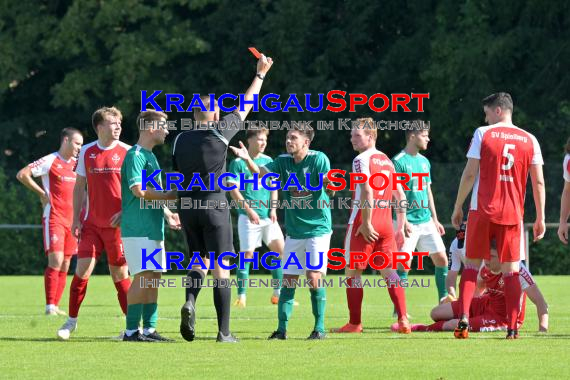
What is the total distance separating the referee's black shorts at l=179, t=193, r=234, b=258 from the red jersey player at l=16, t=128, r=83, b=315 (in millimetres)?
5160

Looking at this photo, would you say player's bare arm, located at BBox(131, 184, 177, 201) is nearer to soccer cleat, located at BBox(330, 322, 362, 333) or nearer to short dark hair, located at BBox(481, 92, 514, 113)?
soccer cleat, located at BBox(330, 322, 362, 333)

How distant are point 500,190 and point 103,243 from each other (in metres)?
4.04

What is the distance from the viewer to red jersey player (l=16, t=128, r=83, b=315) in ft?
54.7

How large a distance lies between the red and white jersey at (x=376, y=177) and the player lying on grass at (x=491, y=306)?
1.14 meters

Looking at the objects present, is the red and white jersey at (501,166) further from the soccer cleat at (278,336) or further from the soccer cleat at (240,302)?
the soccer cleat at (240,302)

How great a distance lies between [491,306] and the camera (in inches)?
527

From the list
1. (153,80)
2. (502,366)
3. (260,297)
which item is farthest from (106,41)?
(502,366)

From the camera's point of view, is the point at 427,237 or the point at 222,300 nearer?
the point at 222,300

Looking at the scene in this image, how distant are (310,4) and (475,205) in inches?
881

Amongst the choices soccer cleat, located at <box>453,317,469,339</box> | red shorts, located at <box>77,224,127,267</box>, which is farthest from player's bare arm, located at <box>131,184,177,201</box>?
soccer cleat, located at <box>453,317,469,339</box>

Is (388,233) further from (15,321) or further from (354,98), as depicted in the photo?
(354,98)

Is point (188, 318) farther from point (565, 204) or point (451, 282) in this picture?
point (451, 282)

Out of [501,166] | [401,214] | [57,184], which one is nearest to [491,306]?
[501,166]

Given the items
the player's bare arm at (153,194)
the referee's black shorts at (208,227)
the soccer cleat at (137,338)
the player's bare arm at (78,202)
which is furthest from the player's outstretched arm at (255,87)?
the soccer cleat at (137,338)
